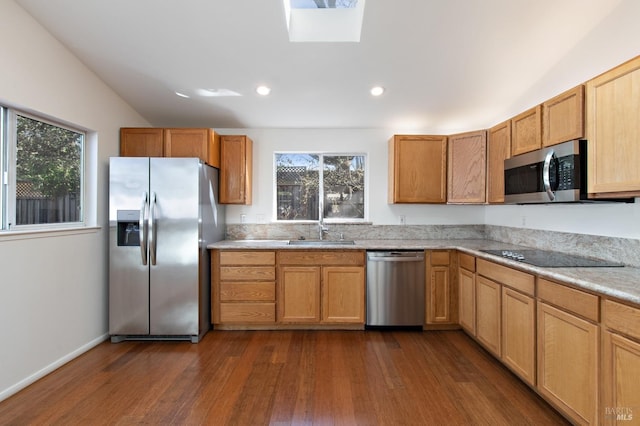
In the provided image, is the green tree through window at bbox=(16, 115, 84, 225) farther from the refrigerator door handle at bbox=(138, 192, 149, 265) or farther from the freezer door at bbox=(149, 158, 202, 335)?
the freezer door at bbox=(149, 158, 202, 335)

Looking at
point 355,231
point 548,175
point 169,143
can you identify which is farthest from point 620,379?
point 169,143

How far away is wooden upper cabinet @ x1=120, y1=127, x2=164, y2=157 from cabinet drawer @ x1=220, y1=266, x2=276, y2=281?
4.77 ft

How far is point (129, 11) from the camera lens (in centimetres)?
230

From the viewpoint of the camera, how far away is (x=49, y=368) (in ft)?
7.96

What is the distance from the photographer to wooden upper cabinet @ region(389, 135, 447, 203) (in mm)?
3568

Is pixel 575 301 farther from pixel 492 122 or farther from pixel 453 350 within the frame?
pixel 492 122

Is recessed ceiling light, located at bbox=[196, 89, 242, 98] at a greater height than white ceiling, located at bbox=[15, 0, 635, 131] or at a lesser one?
lesser

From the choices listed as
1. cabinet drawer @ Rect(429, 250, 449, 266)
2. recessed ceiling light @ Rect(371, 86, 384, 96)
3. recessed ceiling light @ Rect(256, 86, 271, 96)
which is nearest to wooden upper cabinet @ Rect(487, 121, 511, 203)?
cabinet drawer @ Rect(429, 250, 449, 266)

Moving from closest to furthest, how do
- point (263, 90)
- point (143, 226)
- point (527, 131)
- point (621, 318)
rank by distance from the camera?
1. point (621, 318)
2. point (527, 131)
3. point (143, 226)
4. point (263, 90)

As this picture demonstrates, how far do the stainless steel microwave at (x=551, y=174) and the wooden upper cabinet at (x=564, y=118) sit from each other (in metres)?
0.08

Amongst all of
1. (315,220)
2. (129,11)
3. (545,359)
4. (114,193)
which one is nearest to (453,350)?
(545,359)

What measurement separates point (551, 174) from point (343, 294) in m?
2.10

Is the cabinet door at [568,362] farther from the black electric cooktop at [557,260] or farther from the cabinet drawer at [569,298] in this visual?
the black electric cooktop at [557,260]

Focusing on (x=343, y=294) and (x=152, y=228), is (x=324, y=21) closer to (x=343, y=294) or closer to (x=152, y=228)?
(x=152, y=228)
